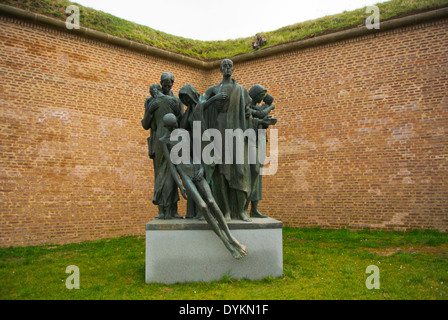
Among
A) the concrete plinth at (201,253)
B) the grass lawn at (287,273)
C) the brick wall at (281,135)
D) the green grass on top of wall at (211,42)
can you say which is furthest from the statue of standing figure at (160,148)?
the green grass on top of wall at (211,42)

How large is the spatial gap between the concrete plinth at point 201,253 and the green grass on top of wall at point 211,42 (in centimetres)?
892

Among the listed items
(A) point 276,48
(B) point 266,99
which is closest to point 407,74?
(A) point 276,48

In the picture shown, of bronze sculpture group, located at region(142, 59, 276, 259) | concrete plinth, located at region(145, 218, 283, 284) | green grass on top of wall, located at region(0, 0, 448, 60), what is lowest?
concrete plinth, located at region(145, 218, 283, 284)

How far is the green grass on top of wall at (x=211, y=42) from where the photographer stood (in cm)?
1073

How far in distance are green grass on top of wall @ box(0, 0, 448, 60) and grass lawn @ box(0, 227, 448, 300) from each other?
6721 mm

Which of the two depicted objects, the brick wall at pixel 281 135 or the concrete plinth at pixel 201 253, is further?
the brick wall at pixel 281 135

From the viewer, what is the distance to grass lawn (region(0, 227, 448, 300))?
4.69 m

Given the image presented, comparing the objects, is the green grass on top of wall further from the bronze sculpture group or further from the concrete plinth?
the concrete plinth

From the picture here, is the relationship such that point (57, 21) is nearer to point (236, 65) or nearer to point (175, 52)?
point (175, 52)

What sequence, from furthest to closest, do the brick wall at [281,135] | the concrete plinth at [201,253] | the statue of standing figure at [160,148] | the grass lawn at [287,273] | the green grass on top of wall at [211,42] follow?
1. the green grass on top of wall at [211,42]
2. the brick wall at [281,135]
3. the statue of standing figure at [160,148]
4. the concrete plinth at [201,253]
5. the grass lawn at [287,273]

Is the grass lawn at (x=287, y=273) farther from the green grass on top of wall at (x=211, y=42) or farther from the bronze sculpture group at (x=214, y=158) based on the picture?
the green grass on top of wall at (x=211, y=42)

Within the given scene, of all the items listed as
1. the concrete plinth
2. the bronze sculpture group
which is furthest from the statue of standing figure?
the concrete plinth

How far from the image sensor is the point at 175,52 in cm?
1370

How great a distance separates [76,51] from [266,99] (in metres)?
7.49
